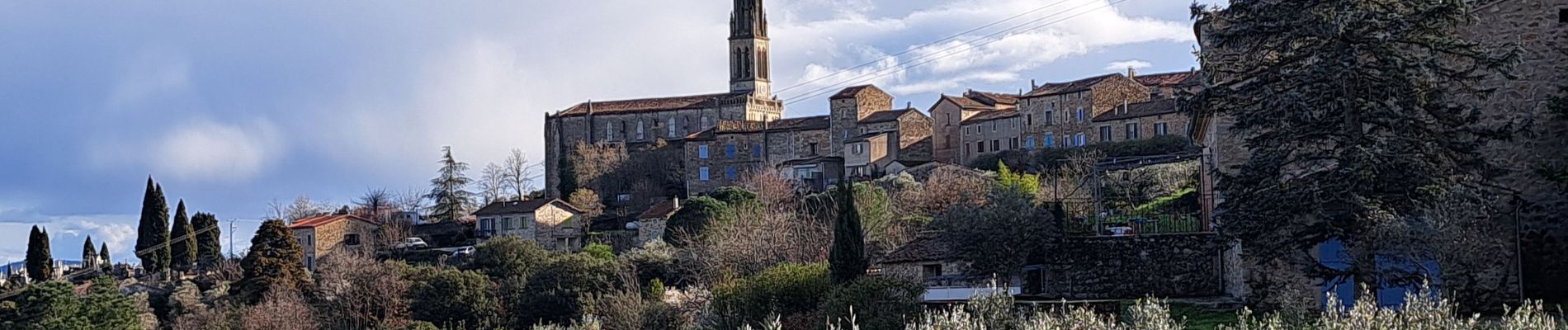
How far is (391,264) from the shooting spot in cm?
5069

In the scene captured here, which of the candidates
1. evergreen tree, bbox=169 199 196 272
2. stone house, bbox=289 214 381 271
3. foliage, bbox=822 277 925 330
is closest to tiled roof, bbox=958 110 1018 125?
stone house, bbox=289 214 381 271

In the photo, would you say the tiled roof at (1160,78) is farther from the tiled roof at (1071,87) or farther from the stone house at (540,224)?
the stone house at (540,224)

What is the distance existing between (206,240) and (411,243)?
8.85 metres

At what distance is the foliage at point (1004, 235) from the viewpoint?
2645cm

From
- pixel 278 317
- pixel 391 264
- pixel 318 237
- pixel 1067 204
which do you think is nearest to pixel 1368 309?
pixel 1067 204

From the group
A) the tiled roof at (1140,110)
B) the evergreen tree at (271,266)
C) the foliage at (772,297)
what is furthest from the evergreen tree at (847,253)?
the tiled roof at (1140,110)

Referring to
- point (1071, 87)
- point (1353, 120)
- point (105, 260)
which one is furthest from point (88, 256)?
point (1353, 120)

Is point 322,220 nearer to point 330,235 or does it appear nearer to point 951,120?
point 330,235

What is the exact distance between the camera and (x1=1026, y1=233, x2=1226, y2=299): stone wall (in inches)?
966

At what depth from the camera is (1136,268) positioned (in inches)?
990

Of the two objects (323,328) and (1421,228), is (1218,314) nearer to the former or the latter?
(1421,228)

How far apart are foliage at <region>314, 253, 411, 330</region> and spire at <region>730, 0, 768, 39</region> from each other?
51.0 meters

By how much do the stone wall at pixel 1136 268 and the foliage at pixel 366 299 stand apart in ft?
79.7

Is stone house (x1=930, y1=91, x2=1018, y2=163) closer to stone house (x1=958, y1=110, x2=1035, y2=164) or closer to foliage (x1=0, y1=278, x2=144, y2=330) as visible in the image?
stone house (x1=958, y1=110, x2=1035, y2=164)
